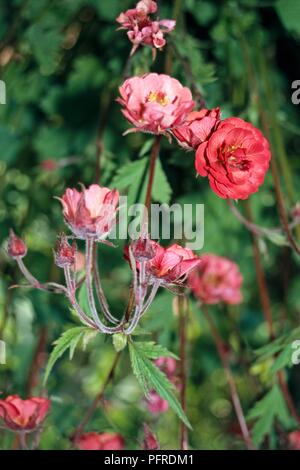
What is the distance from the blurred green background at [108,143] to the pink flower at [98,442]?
3 centimetres

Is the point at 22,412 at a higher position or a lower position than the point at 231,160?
lower

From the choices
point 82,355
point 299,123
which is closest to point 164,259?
point 299,123

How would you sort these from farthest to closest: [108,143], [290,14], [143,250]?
[108,143]
[290,14]
[143,250]

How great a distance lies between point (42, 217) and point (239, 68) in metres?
0.26

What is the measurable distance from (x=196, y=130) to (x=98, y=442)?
0.23 metres

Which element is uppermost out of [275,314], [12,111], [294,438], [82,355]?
[12,111]

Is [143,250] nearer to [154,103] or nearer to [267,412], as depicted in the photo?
[154,103]

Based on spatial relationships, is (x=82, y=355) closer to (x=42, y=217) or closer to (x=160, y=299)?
(x=42, y=217)

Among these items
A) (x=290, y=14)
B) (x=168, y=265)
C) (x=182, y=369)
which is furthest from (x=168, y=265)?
(x=290, y=14)

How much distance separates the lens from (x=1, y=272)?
70 cm

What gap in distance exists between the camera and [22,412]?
44 cm

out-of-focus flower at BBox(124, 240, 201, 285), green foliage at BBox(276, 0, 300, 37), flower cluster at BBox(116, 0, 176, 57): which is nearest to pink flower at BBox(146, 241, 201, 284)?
out-of-focus flower at BBox(124, 240, 201, 285)
